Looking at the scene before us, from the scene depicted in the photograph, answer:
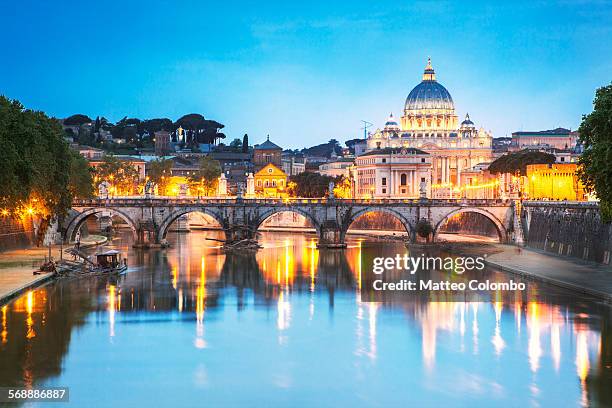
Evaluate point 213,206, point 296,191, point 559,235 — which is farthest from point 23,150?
point 296,191

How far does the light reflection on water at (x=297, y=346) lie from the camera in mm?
36969

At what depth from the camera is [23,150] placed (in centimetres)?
6931

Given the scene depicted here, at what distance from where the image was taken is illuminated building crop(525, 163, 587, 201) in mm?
112625

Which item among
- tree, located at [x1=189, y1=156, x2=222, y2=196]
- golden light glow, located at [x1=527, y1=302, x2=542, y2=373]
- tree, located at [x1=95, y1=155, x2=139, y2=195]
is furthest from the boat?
tree, located at [x1=189, y1=156, x2=222, y2=196]

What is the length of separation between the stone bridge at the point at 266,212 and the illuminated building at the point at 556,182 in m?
12.7

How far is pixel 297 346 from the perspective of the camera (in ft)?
147

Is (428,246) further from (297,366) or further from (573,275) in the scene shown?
(297,366)

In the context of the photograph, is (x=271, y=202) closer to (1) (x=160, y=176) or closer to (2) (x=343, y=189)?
(1) (x=160, y=176)

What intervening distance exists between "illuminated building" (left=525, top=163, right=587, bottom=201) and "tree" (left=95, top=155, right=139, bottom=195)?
54.7 m

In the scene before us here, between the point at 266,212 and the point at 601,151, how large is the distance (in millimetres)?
48386

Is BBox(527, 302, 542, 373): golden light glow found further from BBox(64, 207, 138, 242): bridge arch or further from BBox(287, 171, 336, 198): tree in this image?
BBox(287, 171, 336, 198): tree

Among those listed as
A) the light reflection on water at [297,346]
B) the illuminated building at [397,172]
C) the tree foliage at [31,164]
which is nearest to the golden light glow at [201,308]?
the light reflection on water at [297,346]

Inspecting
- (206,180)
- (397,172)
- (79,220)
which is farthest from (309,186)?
(79,220)

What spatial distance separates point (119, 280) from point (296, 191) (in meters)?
116
